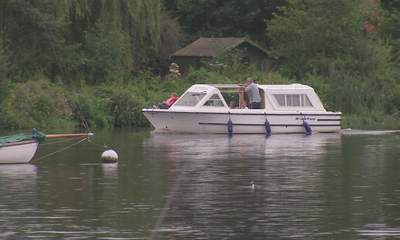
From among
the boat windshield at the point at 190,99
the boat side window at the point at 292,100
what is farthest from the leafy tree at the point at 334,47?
the boat windshield at the point at 190,99

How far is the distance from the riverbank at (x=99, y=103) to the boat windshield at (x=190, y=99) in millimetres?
4969

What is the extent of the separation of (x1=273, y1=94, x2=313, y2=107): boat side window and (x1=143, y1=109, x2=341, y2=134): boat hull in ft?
1.87

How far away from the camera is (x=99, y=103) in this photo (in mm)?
54906

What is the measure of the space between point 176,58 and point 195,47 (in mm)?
1582

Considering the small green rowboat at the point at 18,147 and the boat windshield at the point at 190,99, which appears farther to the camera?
the boat windshield at the point at 190,99

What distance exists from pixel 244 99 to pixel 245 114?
5.13 ft

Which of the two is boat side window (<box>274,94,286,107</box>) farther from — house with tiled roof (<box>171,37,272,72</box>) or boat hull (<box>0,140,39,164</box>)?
house with tiled roof (<box>171,37,272,72</box>)

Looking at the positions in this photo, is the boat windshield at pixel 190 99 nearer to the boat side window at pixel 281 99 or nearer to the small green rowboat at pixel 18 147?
the boat side window at pixel 281 99

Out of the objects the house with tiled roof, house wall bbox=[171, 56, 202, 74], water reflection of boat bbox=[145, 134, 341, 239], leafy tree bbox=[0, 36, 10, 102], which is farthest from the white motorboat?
house wall bbox=[171, 56, 202, 74]

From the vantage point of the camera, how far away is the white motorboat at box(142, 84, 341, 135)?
49094 mm

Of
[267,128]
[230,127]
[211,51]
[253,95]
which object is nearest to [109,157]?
[230,127]

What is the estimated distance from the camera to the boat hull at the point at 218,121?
1932 inches

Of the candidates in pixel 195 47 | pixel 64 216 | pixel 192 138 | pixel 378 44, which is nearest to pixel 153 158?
pixel 192 138

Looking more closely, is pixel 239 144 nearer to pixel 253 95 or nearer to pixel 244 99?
pixel 253 95
